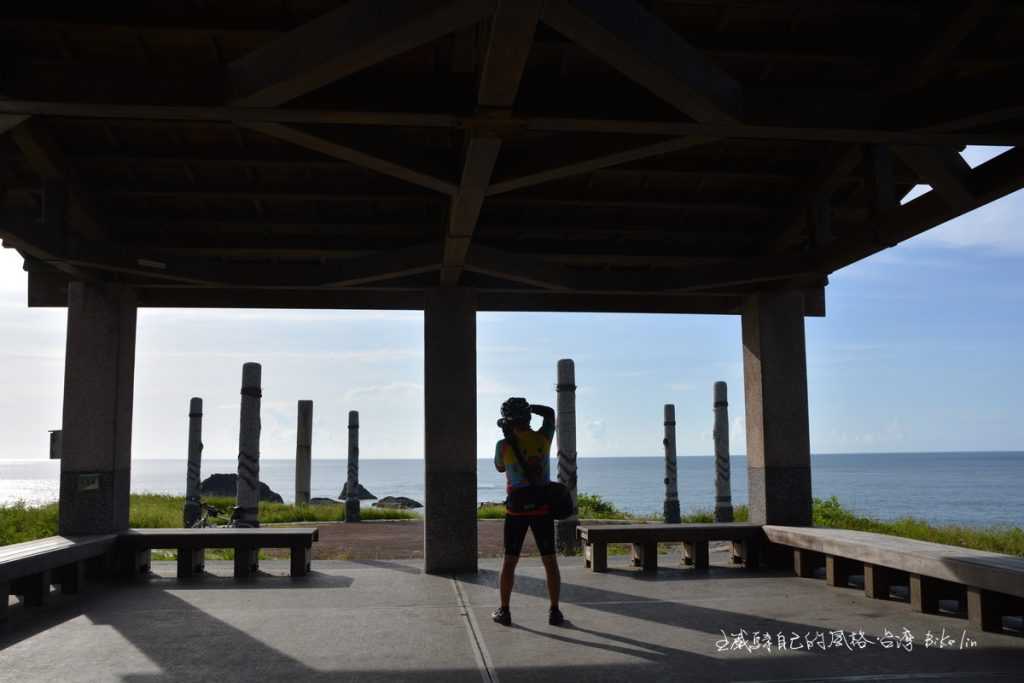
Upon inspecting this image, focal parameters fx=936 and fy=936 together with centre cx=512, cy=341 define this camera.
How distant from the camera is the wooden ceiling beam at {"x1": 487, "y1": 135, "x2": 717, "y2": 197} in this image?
650cm

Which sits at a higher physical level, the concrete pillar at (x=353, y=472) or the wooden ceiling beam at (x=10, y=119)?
the wooden ceiling beam at (x=10, y=119)

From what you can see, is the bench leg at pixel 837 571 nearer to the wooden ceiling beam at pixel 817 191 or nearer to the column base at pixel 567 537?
the wooden ceiling beam at pixel 817 191

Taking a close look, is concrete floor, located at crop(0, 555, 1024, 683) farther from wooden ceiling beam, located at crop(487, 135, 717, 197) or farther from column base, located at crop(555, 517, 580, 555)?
column base, located at crop(555, 517, 580, 555)

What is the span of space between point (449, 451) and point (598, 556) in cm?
213

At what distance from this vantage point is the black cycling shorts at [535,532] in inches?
283

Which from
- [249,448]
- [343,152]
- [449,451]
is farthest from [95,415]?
[343,152]

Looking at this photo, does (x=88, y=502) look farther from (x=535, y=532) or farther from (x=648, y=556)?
(x=648, y=556)

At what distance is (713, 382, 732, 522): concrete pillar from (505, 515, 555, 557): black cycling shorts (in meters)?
12.5

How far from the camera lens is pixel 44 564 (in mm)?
8242

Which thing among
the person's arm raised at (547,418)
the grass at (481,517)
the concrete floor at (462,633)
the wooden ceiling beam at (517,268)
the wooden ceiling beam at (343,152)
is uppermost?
the wooden ceiling beam at (343,152)

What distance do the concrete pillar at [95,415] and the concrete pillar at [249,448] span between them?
10.2 ft

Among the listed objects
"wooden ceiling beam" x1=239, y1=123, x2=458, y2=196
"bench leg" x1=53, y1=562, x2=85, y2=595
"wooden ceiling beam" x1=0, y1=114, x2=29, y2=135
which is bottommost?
"bench leg" x1=53, y1=562, x2=85, y2=595

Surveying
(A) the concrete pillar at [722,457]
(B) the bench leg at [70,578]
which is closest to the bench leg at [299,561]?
(B) the bench leg at [70,578]

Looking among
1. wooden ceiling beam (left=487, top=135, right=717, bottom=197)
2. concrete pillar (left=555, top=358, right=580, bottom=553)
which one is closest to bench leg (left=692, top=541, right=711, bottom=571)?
concrete pillar (left=555, top=358, right=580, bottom=553)
